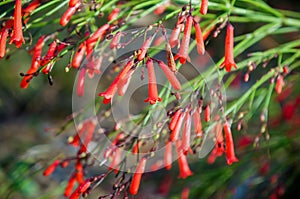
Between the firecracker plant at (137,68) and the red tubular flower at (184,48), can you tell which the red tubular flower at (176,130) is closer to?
the firecracker plant at (137,68)

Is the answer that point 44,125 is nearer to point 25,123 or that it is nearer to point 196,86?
point 25,123

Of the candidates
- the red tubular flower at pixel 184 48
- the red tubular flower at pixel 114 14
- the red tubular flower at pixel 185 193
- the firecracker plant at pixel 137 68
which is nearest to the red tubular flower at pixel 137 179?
the firecracker plant at pixel 137 68

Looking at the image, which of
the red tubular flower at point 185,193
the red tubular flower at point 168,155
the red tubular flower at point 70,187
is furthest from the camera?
the red tubular flower at point 185,193

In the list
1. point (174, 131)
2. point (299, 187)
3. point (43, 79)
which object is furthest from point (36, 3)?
point (43, 79)

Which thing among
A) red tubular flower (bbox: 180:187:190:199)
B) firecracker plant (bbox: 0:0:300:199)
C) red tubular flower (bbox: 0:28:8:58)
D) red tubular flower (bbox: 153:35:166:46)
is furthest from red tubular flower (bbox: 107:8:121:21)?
red tubular flower (bbox: 180:187:190:199)

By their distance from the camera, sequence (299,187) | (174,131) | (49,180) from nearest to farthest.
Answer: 1. (174,131)
2. (299,187)
3. (49,180)

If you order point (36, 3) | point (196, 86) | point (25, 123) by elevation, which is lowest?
point (25, 123)

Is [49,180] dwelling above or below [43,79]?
below

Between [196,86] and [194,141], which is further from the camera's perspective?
[194,141]

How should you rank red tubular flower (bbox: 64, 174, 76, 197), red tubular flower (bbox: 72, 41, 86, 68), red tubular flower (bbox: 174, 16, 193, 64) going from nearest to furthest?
red tubular flower (bbox: 174, 16, 193, 64) < red tubular flower (bbox: 72, 41, 86, 68) < red tubular flower (bbox: 64, 174, 76, 197)

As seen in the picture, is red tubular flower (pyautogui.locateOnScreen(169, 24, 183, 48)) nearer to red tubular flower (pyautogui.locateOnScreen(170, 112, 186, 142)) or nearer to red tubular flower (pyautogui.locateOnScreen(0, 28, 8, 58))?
red tubular flower (pyautogui.locateOnScreen(170, 112, 186, 142))

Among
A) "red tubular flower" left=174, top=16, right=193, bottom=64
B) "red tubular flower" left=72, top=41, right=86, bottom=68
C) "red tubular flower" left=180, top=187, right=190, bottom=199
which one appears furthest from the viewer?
"red tubular flower" left=180, top=187, right=190, bottom=199
